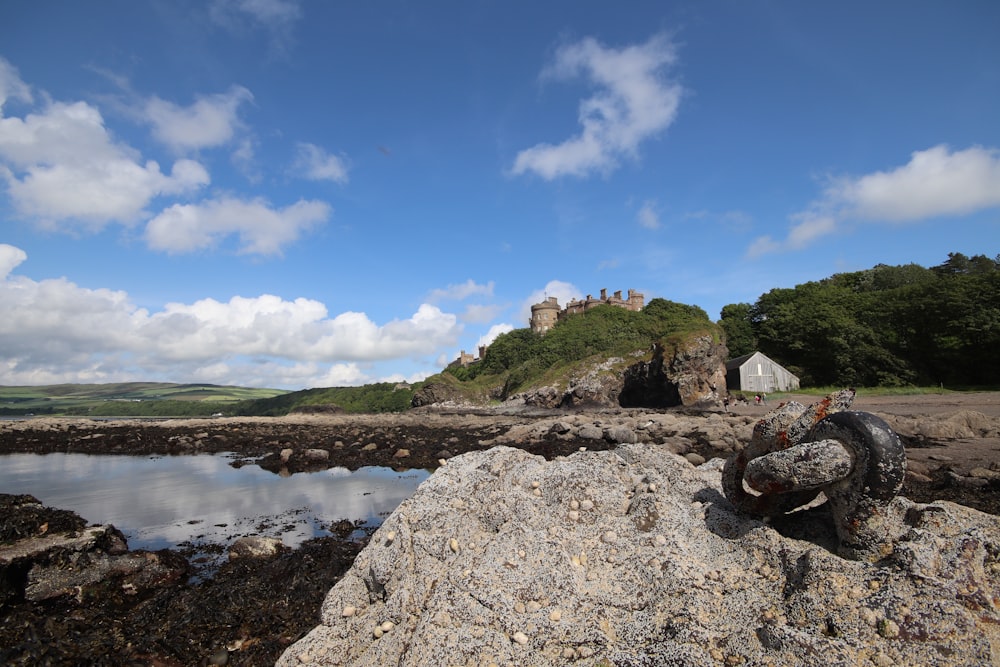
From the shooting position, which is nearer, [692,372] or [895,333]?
[692,372]

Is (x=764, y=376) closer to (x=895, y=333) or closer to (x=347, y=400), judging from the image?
(x=895, y=333)

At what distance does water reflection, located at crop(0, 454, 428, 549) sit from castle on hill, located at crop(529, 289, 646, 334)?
9071cm

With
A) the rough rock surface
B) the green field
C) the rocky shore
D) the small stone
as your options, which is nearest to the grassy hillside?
the green field

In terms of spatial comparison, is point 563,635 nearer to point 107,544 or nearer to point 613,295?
point 107,544

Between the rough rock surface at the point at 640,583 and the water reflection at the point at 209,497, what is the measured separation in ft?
20.1

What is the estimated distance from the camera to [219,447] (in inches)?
1170

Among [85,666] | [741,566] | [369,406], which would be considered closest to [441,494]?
[741,566]

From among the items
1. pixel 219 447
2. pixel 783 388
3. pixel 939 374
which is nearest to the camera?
pixel 219 447

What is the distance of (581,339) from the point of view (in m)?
78.2

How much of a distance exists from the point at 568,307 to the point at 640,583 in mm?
113361

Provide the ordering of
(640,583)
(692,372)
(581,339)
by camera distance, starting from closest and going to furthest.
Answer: (640,583)
(692,372)
(581,339)

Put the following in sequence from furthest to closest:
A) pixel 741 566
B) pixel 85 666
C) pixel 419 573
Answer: pixel 85 666, pixel 419 573, pixel 741 566

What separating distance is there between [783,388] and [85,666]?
185ft

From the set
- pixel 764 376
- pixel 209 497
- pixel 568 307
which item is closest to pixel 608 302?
pixel 568 307
